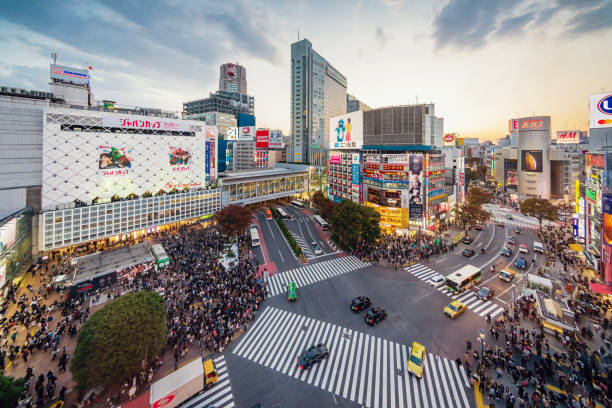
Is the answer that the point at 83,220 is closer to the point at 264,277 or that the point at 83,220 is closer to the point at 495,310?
the point at 264,277

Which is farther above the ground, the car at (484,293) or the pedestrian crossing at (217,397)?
the car at (484,293)

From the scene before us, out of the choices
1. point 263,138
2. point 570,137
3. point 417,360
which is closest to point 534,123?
point 570,137

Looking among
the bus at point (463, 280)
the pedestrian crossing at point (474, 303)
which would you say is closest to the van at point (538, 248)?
the bus at point (463, 280)

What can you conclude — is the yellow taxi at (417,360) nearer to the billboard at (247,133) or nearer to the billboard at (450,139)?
the billboard at (450,139)

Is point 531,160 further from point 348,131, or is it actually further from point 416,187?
point 348,131

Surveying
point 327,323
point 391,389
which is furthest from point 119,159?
point 391,389

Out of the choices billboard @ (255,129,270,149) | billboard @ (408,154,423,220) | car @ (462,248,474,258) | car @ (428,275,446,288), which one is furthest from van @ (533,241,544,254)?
billboard @ (255,129,270,149)
